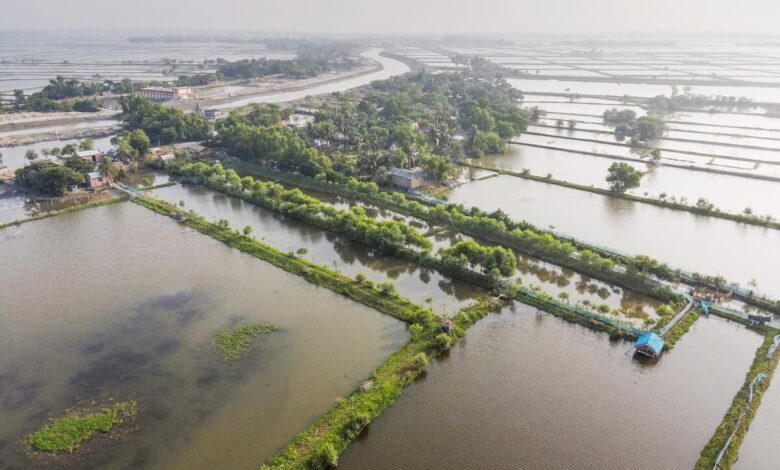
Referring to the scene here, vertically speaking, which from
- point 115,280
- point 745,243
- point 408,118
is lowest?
point 115,280

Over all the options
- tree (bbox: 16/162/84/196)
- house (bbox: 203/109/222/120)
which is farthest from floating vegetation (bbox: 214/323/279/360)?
house (bbox: 203/109/222/120)

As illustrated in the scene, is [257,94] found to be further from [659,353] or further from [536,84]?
[659,353]

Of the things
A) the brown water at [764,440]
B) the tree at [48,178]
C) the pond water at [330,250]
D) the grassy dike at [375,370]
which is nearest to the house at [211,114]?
the tree at [48,178]

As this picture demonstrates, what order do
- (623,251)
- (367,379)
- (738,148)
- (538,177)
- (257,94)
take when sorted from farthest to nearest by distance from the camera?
(257,94) < (738,148) < (538,177) < (623,251) < (367,379)

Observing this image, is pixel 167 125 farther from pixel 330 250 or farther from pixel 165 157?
pixel 330 250

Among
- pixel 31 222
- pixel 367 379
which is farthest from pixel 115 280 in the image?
pixel 367 379

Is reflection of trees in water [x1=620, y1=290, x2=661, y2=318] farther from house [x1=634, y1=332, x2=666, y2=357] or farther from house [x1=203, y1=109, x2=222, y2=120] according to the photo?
house [x1=203, y1=109, x2=222, y2=120]

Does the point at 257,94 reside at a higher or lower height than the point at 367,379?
higher
